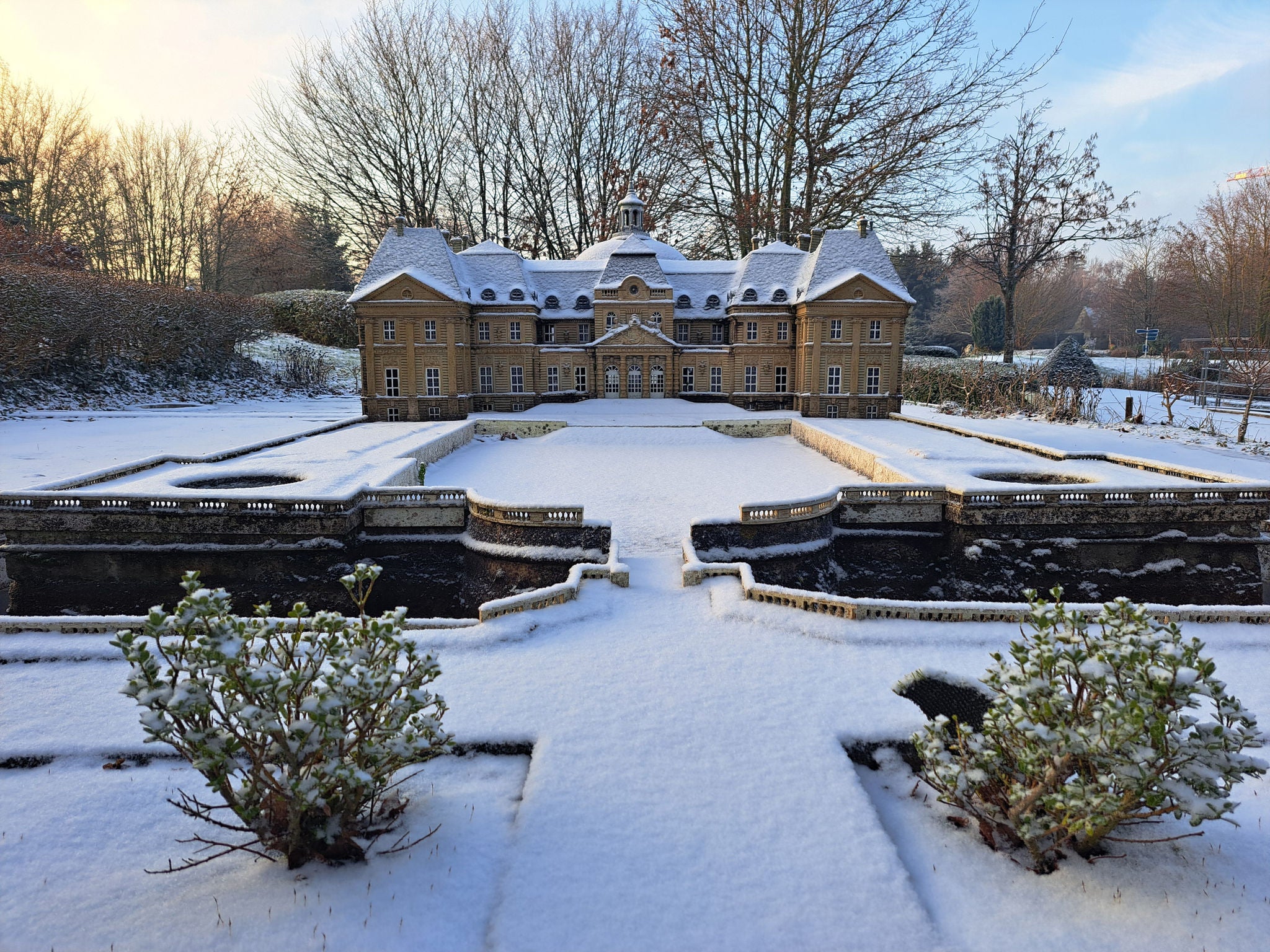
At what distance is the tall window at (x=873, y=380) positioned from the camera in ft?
102

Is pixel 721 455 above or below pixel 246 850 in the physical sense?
above

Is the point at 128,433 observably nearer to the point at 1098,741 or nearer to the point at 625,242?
the point at 625,242

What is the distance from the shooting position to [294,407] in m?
38.2

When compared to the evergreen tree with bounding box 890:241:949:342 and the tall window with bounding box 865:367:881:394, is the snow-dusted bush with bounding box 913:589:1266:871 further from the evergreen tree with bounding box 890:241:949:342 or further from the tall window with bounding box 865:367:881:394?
the evergreen tree with bounding box 890:241:949:342

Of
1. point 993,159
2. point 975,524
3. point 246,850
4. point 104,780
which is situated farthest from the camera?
point 993,159

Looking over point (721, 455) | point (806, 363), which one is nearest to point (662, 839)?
point (721, 455)

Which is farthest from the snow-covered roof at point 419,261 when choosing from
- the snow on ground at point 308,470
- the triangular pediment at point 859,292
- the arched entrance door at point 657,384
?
the triangular pediment at point 859,292

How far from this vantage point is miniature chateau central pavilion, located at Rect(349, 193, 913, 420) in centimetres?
3016

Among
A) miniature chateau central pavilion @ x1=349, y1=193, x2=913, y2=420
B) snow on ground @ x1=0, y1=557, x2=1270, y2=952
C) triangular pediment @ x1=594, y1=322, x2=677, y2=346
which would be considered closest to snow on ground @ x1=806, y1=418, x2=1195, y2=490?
miniature chateau central pavilion @ x1=349, y1=193, x2=913, y2=420

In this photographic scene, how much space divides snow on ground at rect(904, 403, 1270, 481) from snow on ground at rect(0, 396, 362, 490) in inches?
1063

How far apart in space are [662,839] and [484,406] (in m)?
29.4

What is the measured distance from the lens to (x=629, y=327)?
3234 centimetres

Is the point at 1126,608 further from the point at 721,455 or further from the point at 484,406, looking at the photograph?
the point at 484,406

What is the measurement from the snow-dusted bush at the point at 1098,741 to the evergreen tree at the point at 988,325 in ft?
181
